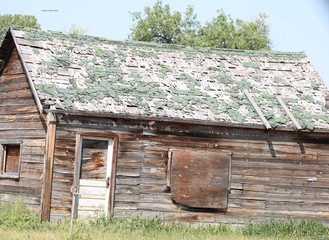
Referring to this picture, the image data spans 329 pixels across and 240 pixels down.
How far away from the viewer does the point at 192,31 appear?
49.3 metres

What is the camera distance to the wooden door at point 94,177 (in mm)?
18609

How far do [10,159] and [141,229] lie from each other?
458 cm

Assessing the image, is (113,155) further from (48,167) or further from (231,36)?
(231,36)

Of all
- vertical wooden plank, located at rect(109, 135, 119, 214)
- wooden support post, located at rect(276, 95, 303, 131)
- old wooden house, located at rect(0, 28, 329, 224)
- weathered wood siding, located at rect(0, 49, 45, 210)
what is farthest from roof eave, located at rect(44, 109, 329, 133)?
weathered wood siding, located at rect(0, 49, 45, 210)

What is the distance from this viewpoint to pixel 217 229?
62.1ft

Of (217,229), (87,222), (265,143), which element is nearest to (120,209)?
(87,222)

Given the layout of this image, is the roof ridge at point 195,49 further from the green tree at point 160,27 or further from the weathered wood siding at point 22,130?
the green tree at point 160,27

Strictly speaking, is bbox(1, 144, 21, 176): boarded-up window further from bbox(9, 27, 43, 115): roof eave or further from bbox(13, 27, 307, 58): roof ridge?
bbox(13, 27, 307, 58): roof ridge

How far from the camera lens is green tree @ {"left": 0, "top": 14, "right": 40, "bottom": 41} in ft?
199

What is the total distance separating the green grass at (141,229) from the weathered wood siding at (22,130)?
0.50 metres

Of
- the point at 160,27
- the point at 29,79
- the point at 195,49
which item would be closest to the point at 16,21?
the point at 160,27

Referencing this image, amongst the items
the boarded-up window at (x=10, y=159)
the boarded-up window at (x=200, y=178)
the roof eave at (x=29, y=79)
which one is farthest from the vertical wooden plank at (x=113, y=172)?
the boarded-up window at (x=10, y=159)

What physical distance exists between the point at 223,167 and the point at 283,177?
174 cm

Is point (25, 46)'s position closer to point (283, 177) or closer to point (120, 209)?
point (120, 209)
